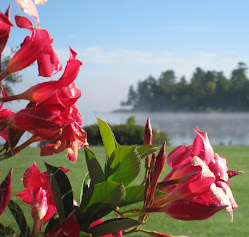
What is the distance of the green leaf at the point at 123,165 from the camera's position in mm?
289

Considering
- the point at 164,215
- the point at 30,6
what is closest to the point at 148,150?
the point at 30,6

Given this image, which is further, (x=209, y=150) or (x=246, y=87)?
(x=246, y=87)

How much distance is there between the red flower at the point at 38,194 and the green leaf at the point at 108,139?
0.05m

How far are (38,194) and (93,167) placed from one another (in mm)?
42

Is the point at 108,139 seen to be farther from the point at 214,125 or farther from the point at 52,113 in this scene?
the point at 214,125

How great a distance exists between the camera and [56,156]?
289mm

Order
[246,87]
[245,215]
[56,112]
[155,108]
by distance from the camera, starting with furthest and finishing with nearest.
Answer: [155,108] < [246,87] < [245,215] < [56,112]

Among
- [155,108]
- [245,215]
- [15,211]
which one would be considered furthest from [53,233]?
[155,108]

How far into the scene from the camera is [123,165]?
0.98 feet

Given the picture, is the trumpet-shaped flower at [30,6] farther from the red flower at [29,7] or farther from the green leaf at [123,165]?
the green leaf at [123,165]

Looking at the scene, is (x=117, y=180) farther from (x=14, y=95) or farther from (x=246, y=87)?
(x=246, y=87)

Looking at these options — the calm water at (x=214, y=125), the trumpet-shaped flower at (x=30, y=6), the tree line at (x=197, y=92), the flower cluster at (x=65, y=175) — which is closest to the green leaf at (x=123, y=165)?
the flower cluster at (x=65, y=175)

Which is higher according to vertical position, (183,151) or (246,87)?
(183,151)

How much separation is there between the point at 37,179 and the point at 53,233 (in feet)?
0.18
